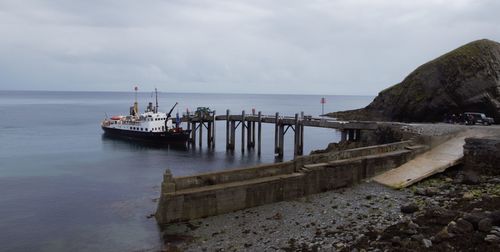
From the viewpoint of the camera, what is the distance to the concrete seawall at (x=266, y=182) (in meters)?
22.0

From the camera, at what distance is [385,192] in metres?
23.9

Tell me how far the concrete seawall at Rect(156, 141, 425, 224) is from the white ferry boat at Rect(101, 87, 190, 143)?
36.7 metres

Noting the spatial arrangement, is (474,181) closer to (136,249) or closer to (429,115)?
(136,249)

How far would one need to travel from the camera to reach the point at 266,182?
23719 millimetres

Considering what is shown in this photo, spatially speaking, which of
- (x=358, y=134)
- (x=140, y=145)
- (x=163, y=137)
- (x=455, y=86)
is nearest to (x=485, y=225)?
(x=358, y=134)

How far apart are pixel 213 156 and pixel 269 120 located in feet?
24.3

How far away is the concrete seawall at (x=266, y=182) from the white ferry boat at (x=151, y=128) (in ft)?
120

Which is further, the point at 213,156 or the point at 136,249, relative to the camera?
the point at 213,156

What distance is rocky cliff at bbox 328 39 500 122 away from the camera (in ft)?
153

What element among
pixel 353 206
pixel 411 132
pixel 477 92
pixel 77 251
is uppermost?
pixel 477 92

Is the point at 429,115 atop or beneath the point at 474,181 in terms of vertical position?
atop

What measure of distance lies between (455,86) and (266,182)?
3240 centimetres

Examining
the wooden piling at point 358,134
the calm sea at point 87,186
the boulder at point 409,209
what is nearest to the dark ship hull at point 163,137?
the calm sea at point 87,186

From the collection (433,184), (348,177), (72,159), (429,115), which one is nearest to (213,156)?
(72,159)
